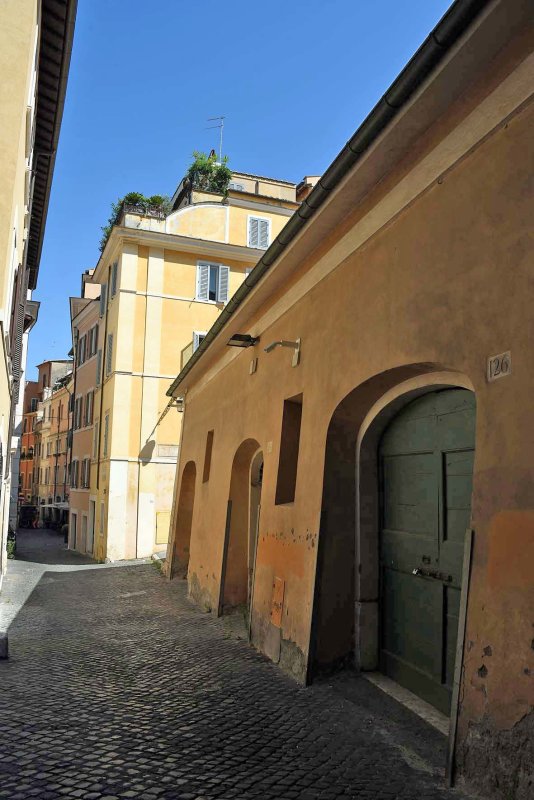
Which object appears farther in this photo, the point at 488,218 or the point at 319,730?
the point at 319,730

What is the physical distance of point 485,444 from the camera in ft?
13.1

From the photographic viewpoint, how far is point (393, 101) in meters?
4.78

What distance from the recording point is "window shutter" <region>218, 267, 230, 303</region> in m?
25.1

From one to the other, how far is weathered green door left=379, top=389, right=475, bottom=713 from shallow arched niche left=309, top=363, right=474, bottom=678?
123 millimetres

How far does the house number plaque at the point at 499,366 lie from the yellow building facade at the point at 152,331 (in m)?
19.2

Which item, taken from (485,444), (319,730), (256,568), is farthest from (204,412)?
(485,444)

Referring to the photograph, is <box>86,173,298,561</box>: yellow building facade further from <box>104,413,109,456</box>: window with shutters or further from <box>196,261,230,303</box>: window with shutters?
<box>104,413,109,456</box>: window with shutters

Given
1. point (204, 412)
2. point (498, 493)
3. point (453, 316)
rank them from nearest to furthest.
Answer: point (498, 493) → point (453, 316) → point (204, 412)

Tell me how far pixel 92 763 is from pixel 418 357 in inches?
143

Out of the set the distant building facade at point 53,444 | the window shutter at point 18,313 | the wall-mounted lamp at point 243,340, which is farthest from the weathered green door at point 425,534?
the distant building facade at point 53,444

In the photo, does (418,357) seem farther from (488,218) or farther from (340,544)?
(340,544)

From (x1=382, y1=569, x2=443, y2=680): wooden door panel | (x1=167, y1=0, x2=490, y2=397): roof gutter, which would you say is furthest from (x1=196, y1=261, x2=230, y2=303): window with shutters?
(x1=382, y1=569, x2=443, y2=680): wooden door panel

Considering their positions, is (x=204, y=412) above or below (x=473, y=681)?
above

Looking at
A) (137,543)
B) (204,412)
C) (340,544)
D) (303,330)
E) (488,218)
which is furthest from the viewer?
(137,543)
